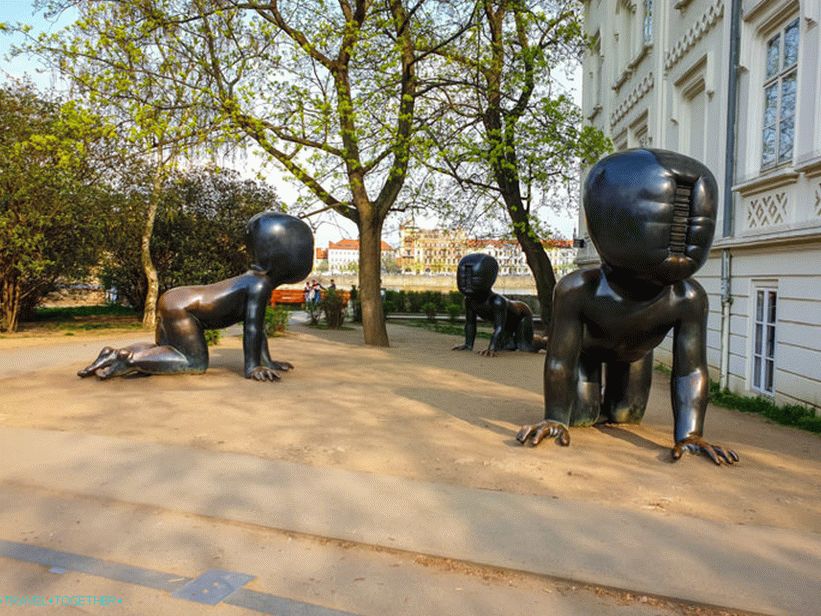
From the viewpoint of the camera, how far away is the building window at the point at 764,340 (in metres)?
8.26

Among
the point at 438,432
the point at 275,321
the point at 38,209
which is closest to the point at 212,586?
the point at 438,432

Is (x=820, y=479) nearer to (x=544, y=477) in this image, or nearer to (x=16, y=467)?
(x=544, y=477)

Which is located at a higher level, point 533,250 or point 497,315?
point 533,250

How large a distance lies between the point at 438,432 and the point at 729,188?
6.29 metres

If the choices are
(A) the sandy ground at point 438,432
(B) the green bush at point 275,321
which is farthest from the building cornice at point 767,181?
(B) the green bush at point 275,321

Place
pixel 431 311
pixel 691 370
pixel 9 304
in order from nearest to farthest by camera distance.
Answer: pixel 691 370
pixel 9 304
pixel 431 311

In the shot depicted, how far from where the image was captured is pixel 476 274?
42.2 ft

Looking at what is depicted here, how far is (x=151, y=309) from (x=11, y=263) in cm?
387

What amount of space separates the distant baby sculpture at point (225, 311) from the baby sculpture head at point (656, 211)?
504 cm

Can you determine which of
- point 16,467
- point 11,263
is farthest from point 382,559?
point 11,263

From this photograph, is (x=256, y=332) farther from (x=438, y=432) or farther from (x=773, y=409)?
(x=773, y=409)

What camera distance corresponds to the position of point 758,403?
7902 mm

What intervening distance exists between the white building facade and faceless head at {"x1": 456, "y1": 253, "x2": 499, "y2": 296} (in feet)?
12.0

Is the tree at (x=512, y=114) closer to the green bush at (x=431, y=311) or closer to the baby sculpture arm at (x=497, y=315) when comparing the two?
the baby sculpture arm at (x=497, y=315)
